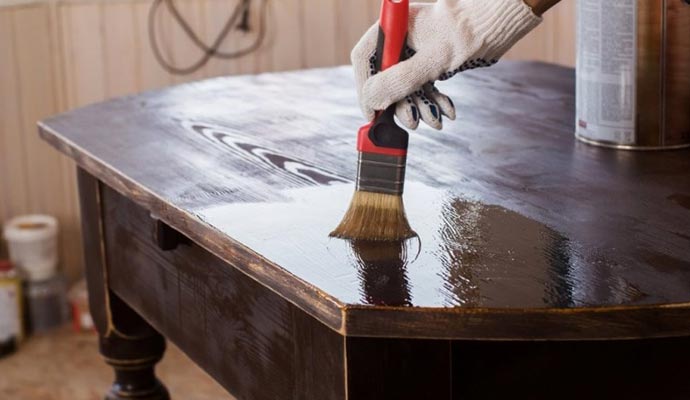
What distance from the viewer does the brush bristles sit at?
1062 mm

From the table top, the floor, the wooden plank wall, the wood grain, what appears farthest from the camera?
the wooden plank wall

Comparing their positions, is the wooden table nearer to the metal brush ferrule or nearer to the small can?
the metal brush ferrule

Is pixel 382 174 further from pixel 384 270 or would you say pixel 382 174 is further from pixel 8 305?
pixel 8 305

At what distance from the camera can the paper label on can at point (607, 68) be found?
1.33 m

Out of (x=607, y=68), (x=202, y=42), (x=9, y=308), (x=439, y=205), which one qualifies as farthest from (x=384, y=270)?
(x=202, y=42)

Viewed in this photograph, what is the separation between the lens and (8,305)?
116 inches

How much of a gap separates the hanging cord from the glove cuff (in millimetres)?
2089

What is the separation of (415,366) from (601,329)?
0.16m

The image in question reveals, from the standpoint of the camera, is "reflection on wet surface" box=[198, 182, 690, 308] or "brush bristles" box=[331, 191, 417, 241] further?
"brush bristles" box=[331, 191, 417, 241]

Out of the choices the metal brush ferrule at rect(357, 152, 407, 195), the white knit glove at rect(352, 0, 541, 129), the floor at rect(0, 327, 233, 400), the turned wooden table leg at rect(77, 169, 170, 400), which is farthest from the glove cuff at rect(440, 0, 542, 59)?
the floor at rect(0, 327, 233, 400)

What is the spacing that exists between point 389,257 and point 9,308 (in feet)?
6.96

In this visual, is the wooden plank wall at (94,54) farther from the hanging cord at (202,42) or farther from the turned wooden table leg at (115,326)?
the turned wooden table leg at (115,326)

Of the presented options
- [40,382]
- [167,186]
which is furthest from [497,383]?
[40,382]

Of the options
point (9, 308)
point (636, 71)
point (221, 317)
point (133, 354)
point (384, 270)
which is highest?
point (636, 71)
